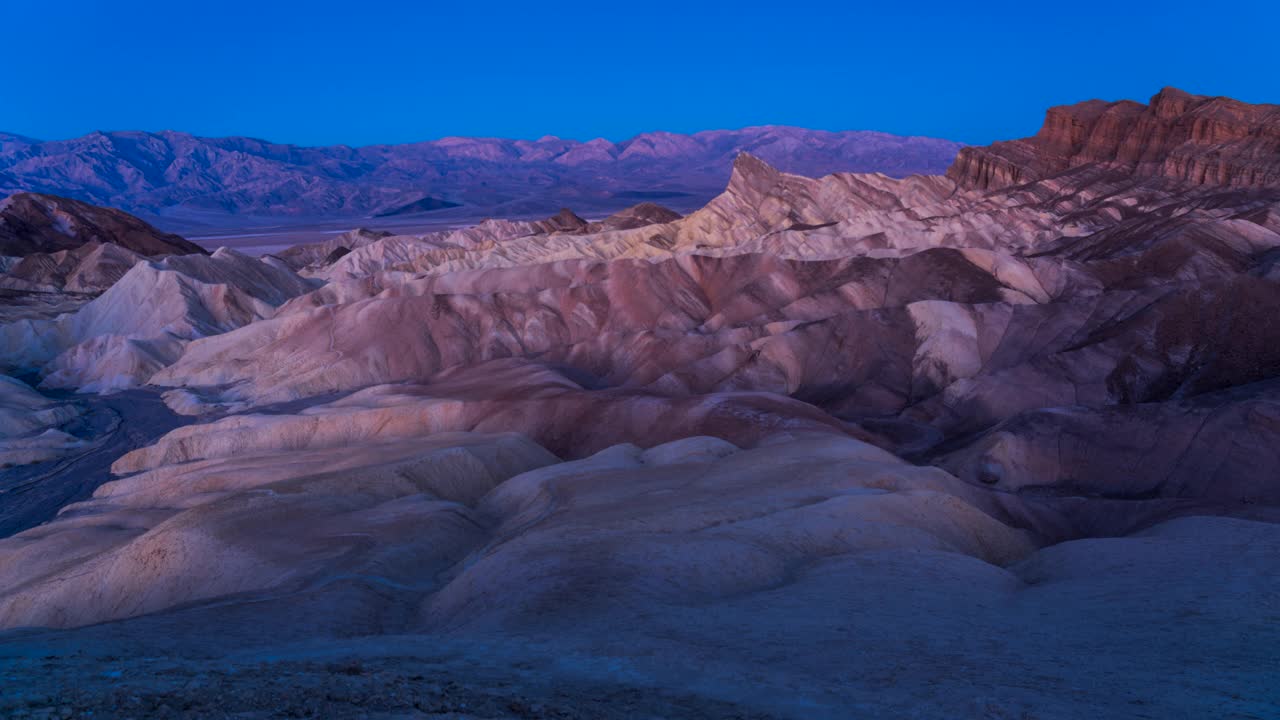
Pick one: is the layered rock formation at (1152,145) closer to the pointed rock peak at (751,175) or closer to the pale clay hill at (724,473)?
the pale clay hill at (724,473)

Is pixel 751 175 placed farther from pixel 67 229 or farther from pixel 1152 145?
pixel 67 229

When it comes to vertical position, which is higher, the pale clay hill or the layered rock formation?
the layered rock formation

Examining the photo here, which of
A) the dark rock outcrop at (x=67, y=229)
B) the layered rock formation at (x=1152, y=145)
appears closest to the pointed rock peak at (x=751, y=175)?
the layered rock formation at (x=1152, y=145)

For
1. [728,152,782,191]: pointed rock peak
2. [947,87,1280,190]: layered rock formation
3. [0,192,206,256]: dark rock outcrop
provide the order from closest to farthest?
[947,87,1280,190]: layered rock formation < [728,152,782,191]: pointed rock peak < [0,192,206,256]: dark rock outcrop

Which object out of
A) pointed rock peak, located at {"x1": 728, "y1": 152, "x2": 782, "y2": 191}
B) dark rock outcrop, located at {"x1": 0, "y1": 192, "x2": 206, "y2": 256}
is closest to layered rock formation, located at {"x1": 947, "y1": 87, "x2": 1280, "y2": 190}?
pointed rock peak, located at {"x1": 728, "y1": 152, "x2": 782, "y2": 191}

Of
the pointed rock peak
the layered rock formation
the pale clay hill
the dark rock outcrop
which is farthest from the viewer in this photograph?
the dark rock outcrop

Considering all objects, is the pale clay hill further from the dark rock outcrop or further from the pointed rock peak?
the dark rock outcrop

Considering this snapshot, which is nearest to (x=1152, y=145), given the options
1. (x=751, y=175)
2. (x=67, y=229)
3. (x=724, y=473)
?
(x=751, y=175)

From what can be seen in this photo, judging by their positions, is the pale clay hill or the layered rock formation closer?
the pale clay hill

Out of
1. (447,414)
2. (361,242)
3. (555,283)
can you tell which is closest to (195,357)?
(555,283)
